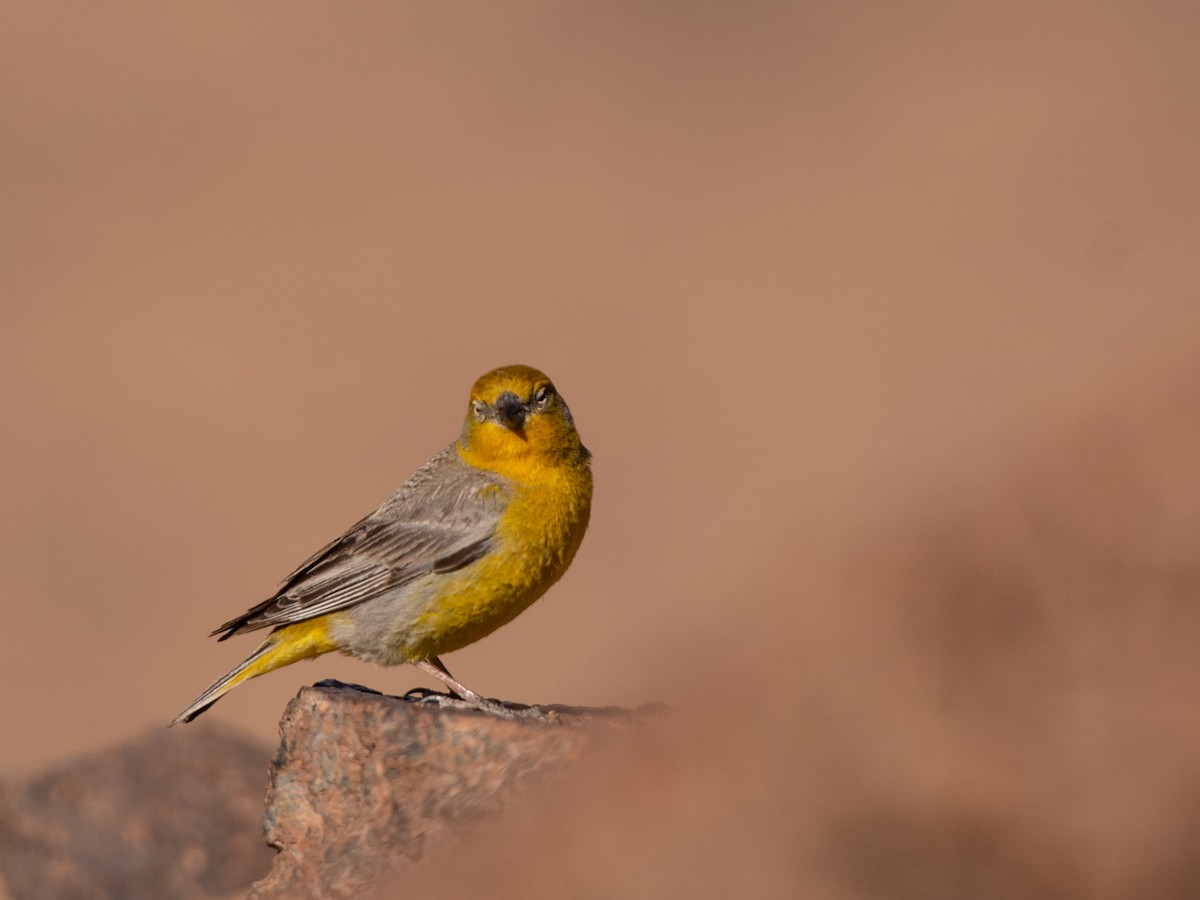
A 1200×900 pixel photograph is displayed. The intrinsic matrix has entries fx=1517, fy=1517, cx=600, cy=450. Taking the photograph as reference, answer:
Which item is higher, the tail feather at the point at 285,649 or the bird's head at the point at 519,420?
the bird's head at the point at 519,420

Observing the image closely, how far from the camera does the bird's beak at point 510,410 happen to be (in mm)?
6891

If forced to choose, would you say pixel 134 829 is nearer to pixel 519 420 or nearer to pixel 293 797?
pixel 293 797

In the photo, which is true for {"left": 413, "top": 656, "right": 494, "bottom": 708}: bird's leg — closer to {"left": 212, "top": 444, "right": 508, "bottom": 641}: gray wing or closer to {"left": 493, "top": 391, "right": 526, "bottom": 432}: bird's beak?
{"left": 212, "top": 444, "right": 508, "bottom": 641}: gray wing

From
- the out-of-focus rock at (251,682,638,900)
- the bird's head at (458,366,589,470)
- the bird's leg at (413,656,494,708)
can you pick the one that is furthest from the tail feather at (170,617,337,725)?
the out-of-focus rock at (251,682,638,900)

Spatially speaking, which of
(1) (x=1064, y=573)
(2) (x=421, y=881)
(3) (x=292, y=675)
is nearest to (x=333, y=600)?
(2) (x=421, y=881)

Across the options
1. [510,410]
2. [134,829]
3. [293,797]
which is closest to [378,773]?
[293,797]

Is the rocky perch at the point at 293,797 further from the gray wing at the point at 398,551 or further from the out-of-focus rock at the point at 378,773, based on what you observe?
the gray wing at the point at 398,551

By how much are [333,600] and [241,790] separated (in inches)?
49.5

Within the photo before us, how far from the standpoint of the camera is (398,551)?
7.03 meters

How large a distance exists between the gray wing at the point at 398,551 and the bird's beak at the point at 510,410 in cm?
27

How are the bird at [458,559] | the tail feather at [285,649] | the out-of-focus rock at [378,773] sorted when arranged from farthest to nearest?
the tail feather at [285,649] < the bird at [458,559] < the out-of-focus rock at [378,773]

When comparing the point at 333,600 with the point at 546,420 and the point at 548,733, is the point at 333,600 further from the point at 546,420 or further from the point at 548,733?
the point at 548,733

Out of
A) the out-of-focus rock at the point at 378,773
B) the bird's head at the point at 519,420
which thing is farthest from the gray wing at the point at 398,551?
the out-of-focus rock at the point at 378,773

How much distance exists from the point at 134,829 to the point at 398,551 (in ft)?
5.89
